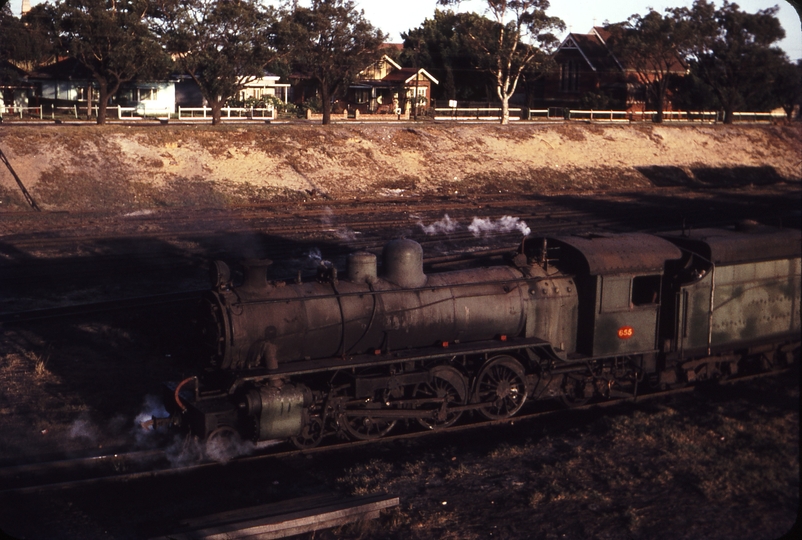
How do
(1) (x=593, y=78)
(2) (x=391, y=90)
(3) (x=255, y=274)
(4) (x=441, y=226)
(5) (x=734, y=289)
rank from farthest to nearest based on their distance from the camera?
1. (2) (x=391, y=90)
2. (1) (x=593, y=78)
3. (4) (x=441, y=226)
4. (5) (x=734, y=289)
5. (3) (x=255, y=274)

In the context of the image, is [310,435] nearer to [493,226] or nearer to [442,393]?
[442,393]

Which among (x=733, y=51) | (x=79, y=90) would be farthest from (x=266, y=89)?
(x=733, y=51)

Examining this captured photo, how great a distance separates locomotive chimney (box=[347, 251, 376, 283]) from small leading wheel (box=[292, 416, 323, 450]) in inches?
84.1

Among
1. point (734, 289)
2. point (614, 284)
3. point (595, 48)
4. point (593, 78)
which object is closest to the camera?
point (614, 284)

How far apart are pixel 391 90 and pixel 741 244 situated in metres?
54.0

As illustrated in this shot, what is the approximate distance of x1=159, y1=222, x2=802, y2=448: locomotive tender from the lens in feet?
34.7

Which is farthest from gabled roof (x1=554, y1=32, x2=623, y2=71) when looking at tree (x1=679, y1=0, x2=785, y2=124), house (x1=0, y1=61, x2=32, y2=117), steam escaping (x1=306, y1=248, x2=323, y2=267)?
steam escaping (x1=306, y1=248, x2=323, y2=267)

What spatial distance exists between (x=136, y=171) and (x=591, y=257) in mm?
26158

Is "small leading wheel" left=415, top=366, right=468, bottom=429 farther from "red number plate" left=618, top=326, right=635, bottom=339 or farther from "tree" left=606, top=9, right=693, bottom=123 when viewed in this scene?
"tree" left=606, top=9, right=693, bottom=123

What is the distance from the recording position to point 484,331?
12195 millimetres

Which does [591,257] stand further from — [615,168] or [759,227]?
[615,168]

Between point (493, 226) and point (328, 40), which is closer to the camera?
point (493, 226)

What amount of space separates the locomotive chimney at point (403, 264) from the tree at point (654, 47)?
51709mm

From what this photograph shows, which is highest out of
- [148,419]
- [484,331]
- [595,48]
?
[595,48]
